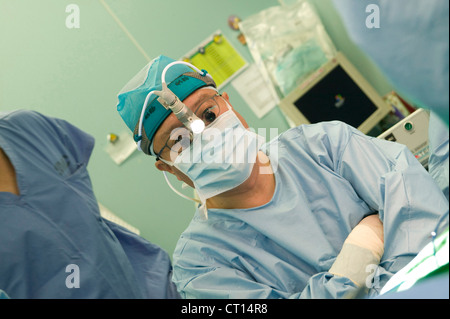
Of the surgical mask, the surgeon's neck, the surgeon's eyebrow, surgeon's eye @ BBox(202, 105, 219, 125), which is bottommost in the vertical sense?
the surgeon's neck

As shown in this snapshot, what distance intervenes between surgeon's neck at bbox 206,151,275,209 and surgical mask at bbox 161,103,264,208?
0.07 m

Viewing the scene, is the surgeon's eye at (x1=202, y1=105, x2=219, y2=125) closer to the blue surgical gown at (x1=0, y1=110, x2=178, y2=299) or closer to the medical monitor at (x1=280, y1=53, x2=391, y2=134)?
the blue surgical gown at (x1=0, y1=110, x2=178, y2=299)

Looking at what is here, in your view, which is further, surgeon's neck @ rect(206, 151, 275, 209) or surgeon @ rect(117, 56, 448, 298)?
surgeon's neck @ rect(206, 151, 275, 209)

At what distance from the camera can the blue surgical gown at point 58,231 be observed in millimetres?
962

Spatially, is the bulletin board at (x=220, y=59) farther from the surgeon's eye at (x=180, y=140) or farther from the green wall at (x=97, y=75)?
the surgeon's eye at (x=180, y=140)

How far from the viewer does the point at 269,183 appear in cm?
111

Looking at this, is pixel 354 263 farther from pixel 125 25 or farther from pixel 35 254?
pixel 125 25

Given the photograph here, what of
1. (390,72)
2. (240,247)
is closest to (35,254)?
(240,247)

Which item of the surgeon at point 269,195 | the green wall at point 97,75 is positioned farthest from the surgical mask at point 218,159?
the green wall at point 97,75

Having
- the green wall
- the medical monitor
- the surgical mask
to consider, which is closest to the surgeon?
the surgical mask

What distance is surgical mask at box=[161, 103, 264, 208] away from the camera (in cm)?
94

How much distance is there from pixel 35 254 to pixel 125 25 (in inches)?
31.5

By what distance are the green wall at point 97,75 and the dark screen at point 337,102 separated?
33.5 inches

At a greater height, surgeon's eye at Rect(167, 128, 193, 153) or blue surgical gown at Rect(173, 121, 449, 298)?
surgeon's eye at Rect(167, 128, 193, 153)
